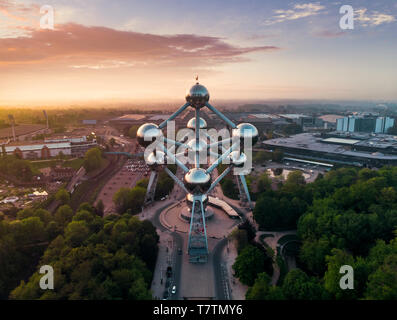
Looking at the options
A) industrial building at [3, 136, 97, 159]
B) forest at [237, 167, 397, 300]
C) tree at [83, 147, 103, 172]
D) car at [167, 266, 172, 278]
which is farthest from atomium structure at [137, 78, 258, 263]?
industrial building at [3, 136, 97, 159]

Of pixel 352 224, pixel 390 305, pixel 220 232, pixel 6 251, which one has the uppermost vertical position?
pixel 390 305

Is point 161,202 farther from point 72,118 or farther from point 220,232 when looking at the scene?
point 72,118

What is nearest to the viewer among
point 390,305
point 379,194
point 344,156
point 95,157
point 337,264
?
point 390,305

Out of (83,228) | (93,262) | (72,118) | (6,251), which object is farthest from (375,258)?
(72,118)

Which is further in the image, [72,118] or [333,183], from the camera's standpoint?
[72,118]

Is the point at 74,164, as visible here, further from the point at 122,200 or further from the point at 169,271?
the point at 169,271

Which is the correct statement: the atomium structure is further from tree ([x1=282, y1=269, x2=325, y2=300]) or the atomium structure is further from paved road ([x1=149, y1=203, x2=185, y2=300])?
tree ([x1=282, y1=269, x2=325, y2=300])

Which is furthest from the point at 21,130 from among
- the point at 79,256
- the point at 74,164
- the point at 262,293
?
the point at 262,293
